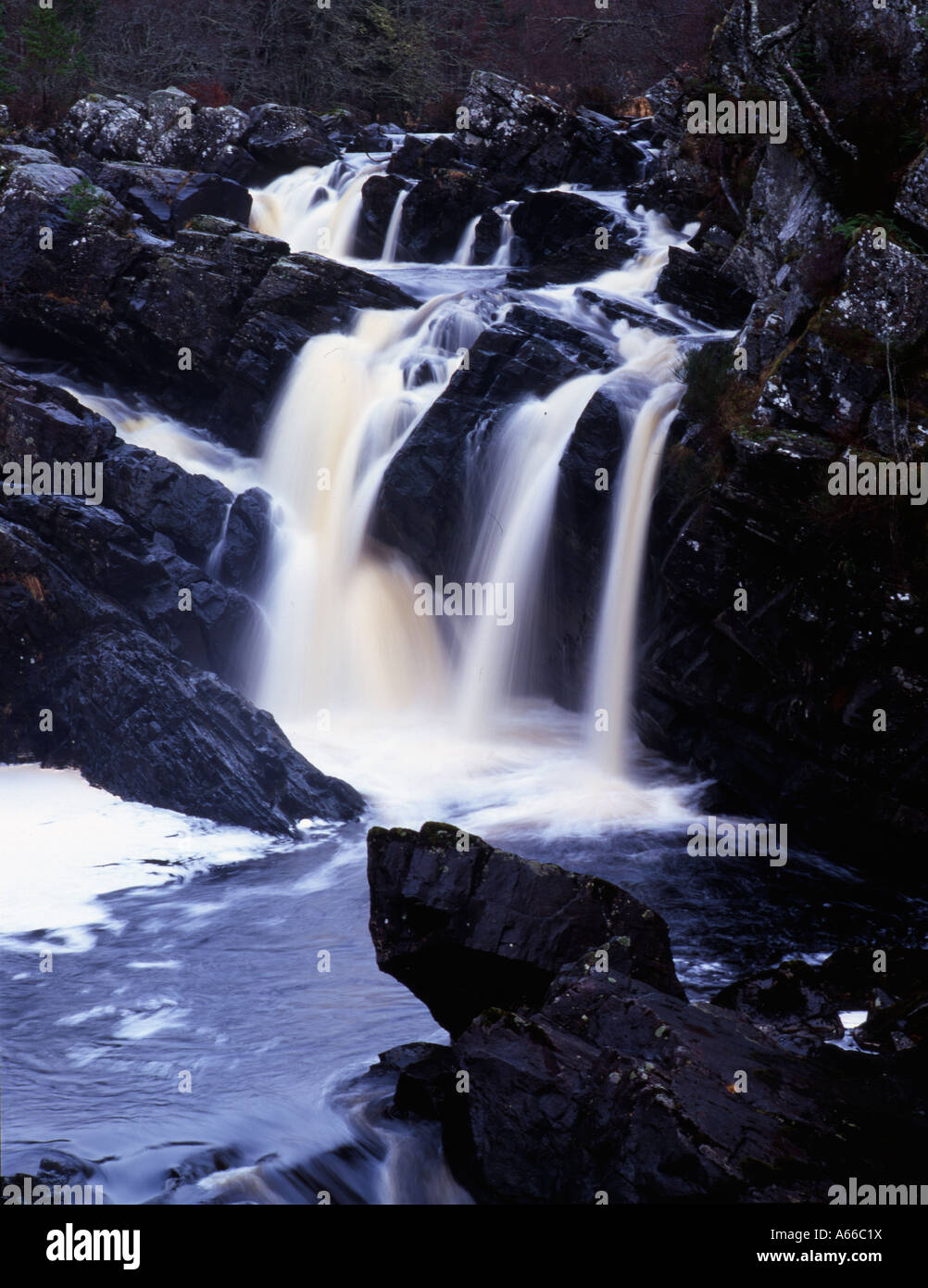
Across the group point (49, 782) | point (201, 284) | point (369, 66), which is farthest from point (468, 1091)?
point (369, 66)

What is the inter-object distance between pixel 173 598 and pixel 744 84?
9683mm

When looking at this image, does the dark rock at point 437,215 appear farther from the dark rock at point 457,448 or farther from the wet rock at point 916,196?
the wet rock at point 916,196

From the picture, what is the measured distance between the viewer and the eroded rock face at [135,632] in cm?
1269

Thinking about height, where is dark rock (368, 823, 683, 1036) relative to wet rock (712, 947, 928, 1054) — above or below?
above

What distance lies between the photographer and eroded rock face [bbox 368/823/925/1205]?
217 inches

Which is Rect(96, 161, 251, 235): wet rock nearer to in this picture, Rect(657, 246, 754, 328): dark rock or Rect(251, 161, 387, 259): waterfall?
Rect(251, 161, 387, 259): waterfall

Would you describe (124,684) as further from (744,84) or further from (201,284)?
(744,84)

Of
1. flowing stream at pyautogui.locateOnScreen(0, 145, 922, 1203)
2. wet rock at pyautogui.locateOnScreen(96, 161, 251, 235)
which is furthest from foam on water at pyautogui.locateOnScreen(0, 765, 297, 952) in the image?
wet rock at pyautogui.locateOnScreen(96, 161, 251, 235)

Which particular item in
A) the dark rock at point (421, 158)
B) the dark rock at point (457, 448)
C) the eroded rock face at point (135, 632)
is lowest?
the eroded rock face at point (135, 632)

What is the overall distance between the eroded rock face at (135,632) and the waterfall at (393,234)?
9.48 meters

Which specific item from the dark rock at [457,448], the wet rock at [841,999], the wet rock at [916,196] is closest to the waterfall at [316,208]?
the dark rock at [457,448]

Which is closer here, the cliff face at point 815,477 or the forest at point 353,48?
the cliff face at point 815,477

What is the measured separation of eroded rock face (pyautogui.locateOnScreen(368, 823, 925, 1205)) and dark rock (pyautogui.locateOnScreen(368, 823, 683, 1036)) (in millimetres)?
10

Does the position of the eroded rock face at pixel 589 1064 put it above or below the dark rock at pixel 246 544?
below
